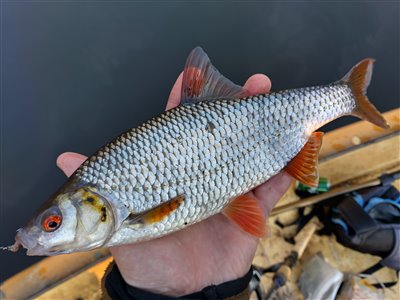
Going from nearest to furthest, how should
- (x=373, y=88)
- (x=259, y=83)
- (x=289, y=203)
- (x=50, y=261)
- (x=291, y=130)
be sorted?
(x=291, y=130) < (x=259, y=83) < (x=50, y=261) < (x=289, y=203) < (x=373, y=88)

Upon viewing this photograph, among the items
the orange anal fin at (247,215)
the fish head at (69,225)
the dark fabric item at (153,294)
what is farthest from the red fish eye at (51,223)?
the orange anal fin at (247,215)

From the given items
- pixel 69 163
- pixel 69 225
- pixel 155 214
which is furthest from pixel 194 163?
pixel 69 163

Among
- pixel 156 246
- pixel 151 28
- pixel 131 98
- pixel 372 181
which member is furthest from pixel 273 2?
pixel 156 246

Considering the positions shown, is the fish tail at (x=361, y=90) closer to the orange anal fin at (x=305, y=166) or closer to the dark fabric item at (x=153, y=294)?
the orange anal fin at (x=305, y=166)

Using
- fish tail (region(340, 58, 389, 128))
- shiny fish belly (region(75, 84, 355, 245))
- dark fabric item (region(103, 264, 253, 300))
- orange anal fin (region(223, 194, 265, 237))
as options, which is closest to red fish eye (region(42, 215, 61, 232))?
shiny fish belly (region(75, 84, 355, 245))

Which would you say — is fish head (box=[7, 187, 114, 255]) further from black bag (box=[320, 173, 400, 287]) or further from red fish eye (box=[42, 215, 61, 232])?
black bag (box=[320, 173, 400, 287])

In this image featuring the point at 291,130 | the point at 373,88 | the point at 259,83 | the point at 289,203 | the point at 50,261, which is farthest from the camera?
the point at 373,88

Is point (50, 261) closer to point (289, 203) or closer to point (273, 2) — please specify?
point (289, 203)

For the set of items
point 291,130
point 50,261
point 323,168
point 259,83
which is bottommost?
point 323,168
